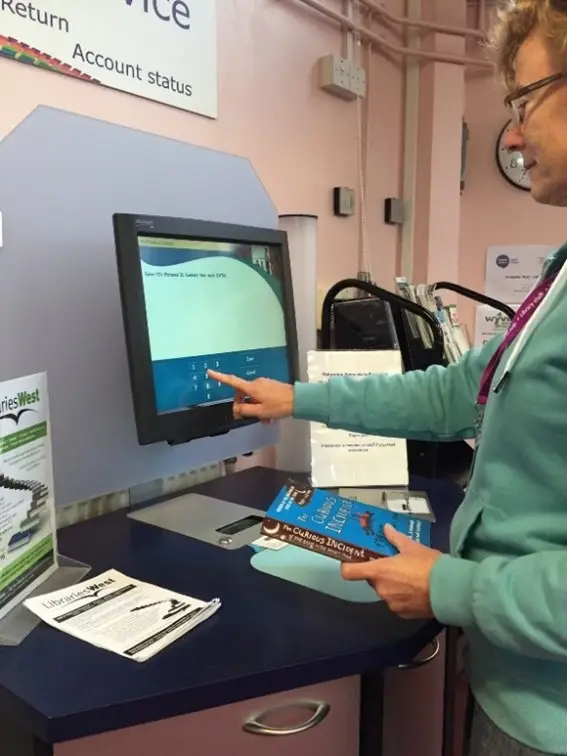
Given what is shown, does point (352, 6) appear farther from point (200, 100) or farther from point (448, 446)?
point (448, 446)

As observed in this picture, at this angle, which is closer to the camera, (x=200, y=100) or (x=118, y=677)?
(x=118, y=677)

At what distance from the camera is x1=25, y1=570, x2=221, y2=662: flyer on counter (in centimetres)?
81

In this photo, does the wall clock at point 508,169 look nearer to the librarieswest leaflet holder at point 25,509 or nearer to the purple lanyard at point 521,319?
the purple lanyard at point 521,319

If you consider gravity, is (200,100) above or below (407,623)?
above

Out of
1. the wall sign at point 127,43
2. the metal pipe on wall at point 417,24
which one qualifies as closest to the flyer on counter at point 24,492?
the wall sign at point 127,43

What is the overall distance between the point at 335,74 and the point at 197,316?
109cm

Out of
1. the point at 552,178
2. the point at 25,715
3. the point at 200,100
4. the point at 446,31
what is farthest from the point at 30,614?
the point at 446,31

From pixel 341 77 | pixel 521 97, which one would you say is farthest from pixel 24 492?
pixel 341 77

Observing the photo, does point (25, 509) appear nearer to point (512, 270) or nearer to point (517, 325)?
point (517, 325)

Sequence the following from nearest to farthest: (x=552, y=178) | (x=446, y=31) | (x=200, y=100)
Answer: (x=552, y=178), (x=200, y=100), (x=446, y=31)

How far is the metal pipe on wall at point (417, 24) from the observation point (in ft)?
7.12

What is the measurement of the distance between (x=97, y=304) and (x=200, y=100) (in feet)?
1.98

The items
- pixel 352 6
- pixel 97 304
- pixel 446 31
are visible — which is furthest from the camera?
pixel 446 31

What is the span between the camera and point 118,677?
0.74 m
